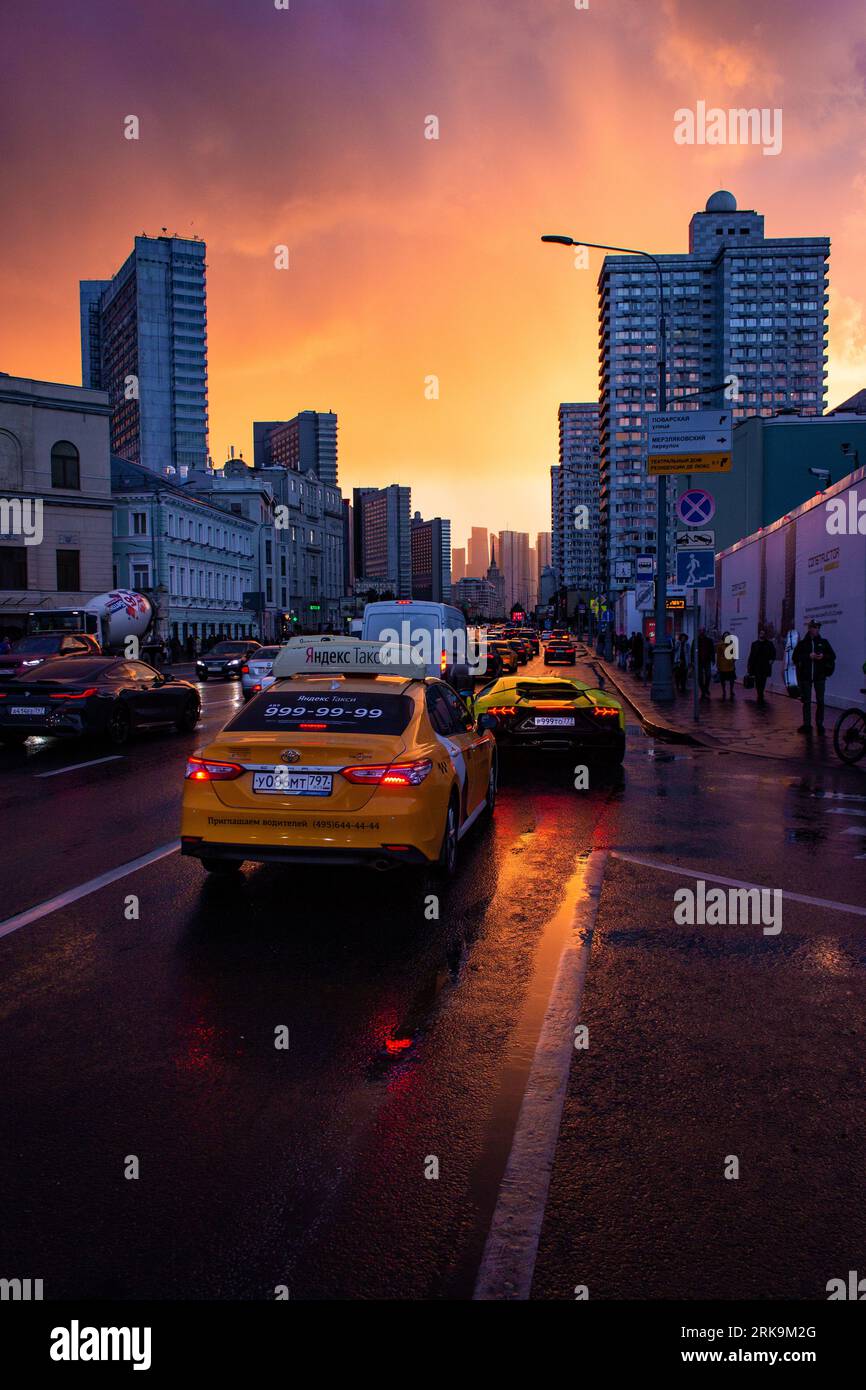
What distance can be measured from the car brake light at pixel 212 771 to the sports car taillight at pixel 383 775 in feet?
2.41

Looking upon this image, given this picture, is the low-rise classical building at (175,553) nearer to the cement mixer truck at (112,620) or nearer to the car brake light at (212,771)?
the cement mixer truck at (112,620)

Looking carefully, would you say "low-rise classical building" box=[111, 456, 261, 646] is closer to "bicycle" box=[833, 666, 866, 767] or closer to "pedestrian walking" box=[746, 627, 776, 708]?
"pedestrian walking" box=[746, 627, 776, 708]

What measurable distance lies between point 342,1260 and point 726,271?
17276 cm

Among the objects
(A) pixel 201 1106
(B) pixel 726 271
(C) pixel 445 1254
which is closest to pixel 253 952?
(A) pixel 201 1106

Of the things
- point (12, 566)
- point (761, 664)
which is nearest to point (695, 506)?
point (761, 664)

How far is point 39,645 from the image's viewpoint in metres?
26.8

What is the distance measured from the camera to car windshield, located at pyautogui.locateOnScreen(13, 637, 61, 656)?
26.6 metres

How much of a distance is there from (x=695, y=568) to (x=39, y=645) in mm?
17258

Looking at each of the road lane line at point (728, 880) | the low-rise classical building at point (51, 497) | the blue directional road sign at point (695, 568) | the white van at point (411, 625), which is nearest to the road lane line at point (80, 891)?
the road lane line at point (728, 880)

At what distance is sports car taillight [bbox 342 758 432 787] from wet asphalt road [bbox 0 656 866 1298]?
2.77 feet

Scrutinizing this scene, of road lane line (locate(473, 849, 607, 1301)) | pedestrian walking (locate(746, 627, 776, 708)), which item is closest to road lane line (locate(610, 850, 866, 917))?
road lane line (locate(473, 849, 607, 1301))

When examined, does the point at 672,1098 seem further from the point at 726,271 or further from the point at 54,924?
the point at 726,271

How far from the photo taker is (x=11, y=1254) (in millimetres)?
2812

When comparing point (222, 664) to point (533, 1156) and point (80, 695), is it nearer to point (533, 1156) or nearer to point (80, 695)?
point (80, 695)
